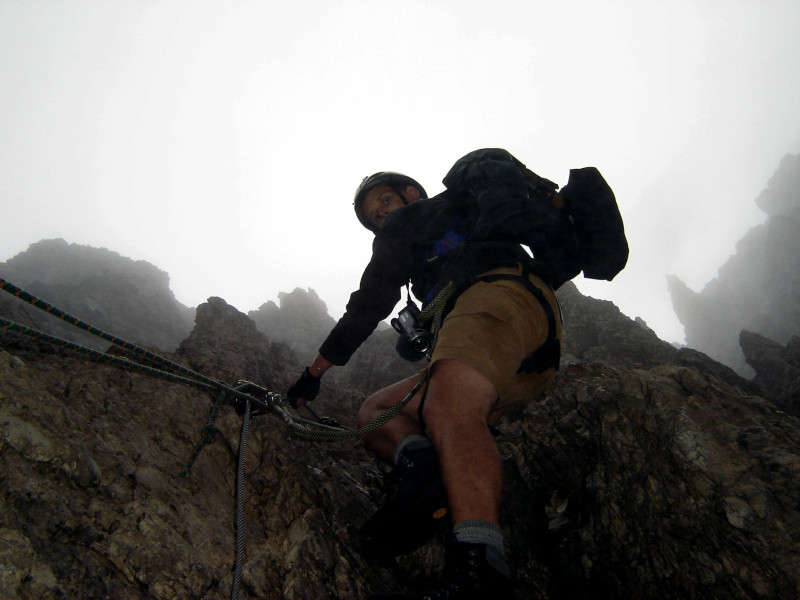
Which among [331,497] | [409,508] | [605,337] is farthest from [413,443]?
[605,337]

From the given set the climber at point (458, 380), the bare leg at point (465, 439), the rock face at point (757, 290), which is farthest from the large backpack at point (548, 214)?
the rock face at point (757, 290)

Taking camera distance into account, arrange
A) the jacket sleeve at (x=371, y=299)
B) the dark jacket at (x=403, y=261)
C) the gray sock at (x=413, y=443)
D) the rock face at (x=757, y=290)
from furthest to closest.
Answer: the rock face at (x=757, y=290)
the jacket sleeve at (x=371, y=299)
the dark jacket at (x=403, y=261)
the gray sock at (x=413, y=443)

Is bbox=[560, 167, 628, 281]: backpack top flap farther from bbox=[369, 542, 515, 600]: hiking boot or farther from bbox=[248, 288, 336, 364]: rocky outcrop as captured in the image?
bbox=[248, 288, 336, 364]: rocky outcrop

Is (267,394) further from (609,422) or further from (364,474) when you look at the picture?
(609,422)

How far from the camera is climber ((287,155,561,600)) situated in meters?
2.34

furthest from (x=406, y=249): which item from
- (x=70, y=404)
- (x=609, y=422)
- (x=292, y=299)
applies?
(x=292, y=299)

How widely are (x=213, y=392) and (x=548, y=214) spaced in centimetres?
368

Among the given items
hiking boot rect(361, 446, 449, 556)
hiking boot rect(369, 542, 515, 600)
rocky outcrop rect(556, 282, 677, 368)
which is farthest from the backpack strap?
rocky outcrop rect(556, 282, 677, 368)

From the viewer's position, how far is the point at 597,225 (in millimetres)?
3898

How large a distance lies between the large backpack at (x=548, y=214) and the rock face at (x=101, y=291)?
2977 cm

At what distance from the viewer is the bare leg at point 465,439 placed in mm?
2404

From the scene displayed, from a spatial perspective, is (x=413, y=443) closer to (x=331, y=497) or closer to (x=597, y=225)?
Answer: (x=331, y=497)

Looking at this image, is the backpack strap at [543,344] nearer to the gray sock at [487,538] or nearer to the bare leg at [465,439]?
the bare leg at [465,439]

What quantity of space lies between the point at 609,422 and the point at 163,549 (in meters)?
4.51
